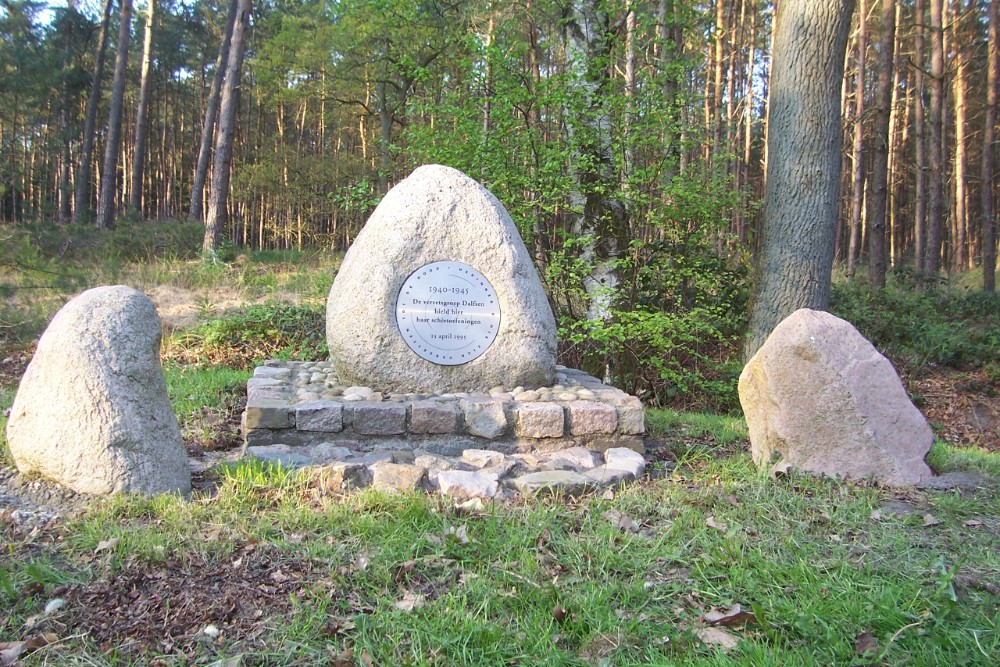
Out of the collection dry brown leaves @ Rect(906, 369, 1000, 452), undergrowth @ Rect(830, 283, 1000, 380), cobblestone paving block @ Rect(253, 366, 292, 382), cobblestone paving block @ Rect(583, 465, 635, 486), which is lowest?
dry brown leaves @ Rect(906, 369, 1000, 452)

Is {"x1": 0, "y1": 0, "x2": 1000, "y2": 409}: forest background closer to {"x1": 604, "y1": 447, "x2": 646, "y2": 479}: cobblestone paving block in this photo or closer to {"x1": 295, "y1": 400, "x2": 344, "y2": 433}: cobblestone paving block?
{"x1": 604, "y1": 447, "x2": 646, "y2": 479}: cobblestone paving block

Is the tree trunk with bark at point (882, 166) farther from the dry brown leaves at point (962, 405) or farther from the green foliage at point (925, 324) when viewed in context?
the dry brown leaves at point (962, 405)

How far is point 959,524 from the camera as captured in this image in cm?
348

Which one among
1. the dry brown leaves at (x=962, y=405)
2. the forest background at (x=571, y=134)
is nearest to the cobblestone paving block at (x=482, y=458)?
the forest background at (x=571, y=134)

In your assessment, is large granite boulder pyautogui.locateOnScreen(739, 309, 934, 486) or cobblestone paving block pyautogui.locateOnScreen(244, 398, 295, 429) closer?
large granite boulder pyautogui.locateOnScreen(739, 309, 934, 486)

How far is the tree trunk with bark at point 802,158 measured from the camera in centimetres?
701

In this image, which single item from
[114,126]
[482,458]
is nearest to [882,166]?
[482,458]

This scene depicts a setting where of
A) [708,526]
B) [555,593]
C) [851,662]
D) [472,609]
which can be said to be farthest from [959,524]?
[472,609]

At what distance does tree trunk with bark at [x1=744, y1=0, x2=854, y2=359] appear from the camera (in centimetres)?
701

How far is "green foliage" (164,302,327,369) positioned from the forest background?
65.0 inches

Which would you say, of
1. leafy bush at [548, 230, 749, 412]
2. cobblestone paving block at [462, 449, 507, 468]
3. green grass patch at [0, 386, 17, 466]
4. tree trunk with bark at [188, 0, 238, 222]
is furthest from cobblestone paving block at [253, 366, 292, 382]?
tree trunk with bark at [188, 0, 238, 222]

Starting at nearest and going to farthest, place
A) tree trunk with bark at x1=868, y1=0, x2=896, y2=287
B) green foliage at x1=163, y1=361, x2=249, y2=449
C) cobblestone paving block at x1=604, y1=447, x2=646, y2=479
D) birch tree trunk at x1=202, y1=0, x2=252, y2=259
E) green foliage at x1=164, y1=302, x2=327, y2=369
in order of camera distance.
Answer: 1. cobblestone paving block at x1=604, y1=447, x2=646, y2=479
2. green foliage at x1=163, y1=361, x2=249, y2=449
3. green foliage at x1=164, y1=302, x2=327, y2=369
4. tree trunk with bark at x1=868, y1=0, x2=896, y2=287
5. birch tree trunk at x1=202, y1=0, x2=252, y2=259

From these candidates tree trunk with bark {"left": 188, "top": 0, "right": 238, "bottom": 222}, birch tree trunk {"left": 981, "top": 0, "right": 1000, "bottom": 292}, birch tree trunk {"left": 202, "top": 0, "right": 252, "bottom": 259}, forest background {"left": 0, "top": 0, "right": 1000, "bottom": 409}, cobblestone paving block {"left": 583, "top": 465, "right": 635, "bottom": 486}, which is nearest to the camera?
cobblestone paving block {"left": 583, "top": 465, "right": 635, "bottom": 486}

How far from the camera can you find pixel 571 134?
7.68m
